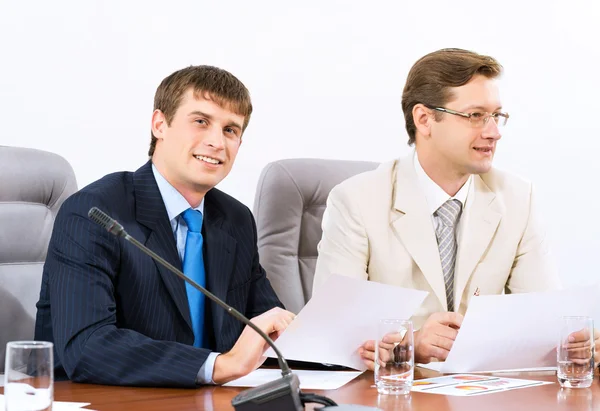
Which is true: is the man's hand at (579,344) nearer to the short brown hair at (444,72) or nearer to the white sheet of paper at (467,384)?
the white sheet of paper at (467,384)

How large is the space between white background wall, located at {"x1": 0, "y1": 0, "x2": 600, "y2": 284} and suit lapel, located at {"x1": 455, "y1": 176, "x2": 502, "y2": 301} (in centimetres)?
92

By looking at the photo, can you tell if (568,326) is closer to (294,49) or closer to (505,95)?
(294,49)

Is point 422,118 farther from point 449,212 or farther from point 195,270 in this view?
point 195,270

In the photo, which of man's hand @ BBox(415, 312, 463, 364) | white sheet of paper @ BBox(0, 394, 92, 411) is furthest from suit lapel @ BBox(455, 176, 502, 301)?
white sheet of paper @ BBox(0, 394, 92, 411)

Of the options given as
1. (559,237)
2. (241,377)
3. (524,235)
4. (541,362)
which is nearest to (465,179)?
(524,235)

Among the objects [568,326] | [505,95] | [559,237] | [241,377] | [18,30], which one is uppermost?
[18,30]

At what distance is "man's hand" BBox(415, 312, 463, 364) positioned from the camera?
196cm

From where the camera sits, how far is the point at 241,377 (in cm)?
165

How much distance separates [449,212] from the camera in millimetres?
2479

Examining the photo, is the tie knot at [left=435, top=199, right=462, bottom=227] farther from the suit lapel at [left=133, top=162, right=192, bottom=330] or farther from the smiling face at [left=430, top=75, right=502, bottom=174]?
the suit lapel at [left=133, top=162, right=192, bottom=330]

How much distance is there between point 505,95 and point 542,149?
0.29 metres

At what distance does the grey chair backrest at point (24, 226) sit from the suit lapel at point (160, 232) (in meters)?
0.36

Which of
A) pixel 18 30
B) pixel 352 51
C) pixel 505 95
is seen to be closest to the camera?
pixel 18 30

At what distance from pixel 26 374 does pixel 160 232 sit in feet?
2.69
